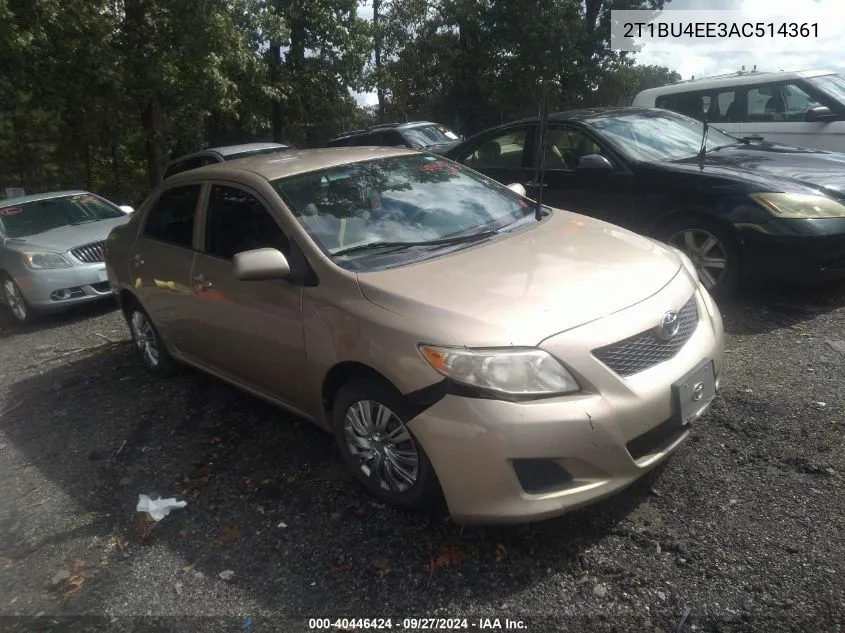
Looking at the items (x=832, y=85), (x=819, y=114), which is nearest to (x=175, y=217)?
(x=819, y=114)

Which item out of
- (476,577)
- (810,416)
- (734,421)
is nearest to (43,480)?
(476,577)

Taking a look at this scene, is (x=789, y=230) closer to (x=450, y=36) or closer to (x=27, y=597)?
(x=27, y=597)

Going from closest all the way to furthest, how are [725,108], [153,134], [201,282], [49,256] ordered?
1. [201,282]
2. [49,256]
3. [725,108]
4. [153,134]

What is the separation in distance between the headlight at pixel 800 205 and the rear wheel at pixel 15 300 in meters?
7.37

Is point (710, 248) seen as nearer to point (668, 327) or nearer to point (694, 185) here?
point (694, 185)

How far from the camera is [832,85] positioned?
8.47 meters

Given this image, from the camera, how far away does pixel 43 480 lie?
13.0 feet

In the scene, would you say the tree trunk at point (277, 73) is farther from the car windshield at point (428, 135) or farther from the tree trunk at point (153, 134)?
the car windshield at point (428, 135)

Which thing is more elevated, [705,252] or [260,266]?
[260,266]

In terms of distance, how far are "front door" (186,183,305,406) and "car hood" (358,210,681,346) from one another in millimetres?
588

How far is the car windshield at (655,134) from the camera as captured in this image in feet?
19.4

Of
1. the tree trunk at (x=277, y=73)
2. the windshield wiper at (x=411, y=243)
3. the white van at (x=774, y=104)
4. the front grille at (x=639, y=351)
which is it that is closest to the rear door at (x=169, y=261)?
the windshield wiper at (x=411, y=243)

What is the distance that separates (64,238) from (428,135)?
658cm

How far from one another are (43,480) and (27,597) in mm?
1168
